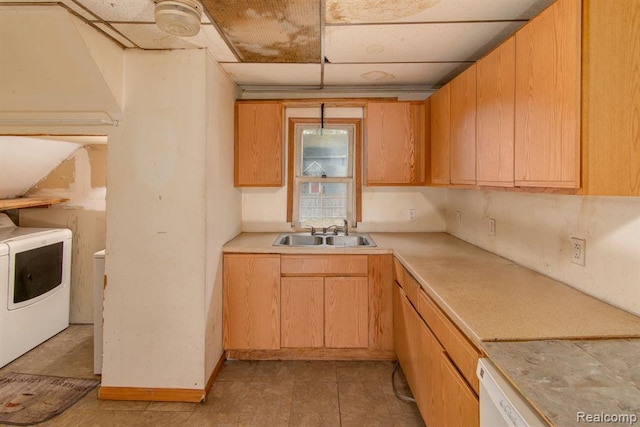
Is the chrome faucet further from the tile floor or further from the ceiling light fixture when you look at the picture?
the ceiling light fixture

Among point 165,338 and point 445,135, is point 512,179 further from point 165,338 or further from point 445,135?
point 165,338

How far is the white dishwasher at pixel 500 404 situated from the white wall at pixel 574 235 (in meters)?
0.73

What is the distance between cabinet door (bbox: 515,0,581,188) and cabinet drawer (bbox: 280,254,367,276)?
1.30 meters

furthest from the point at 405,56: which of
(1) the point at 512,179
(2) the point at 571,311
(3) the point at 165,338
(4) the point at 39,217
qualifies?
(4) the point at 39,217

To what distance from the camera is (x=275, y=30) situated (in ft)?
6.16

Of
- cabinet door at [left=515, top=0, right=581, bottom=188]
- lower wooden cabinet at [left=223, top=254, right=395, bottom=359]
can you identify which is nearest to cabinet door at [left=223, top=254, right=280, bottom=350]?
lower wooden cabinet at [left=223, top=254, right=395, bottom=359]

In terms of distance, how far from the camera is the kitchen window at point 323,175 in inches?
126

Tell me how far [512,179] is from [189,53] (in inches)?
79.0

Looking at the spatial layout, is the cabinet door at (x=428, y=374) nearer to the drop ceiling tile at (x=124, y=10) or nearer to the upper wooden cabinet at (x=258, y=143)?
the upper wooden cabinet at (x=258, y=143)

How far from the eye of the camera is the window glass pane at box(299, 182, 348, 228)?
10.6ft

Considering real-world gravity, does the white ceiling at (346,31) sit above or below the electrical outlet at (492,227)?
above

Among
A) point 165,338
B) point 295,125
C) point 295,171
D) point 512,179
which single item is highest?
point 295,125

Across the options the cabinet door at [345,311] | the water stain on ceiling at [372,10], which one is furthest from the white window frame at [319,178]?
the water stain on ceiling at [372,10]

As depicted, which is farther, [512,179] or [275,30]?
[275,30]
